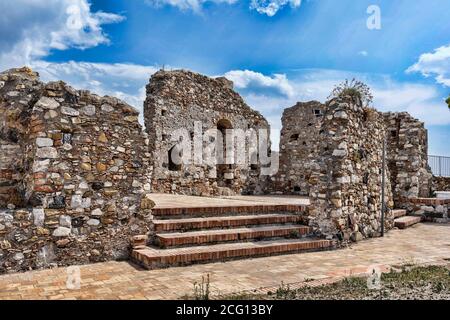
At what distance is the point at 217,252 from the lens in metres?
6.22

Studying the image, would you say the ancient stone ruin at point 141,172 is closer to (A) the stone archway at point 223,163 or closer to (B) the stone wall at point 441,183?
(A) the stone archway at point 223,163

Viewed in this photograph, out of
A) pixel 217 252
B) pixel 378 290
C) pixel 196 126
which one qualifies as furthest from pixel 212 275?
pixel 196 126

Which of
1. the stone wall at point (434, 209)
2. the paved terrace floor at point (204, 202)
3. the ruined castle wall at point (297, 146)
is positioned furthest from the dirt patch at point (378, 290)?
the ruined castle wall at point (297, 146)

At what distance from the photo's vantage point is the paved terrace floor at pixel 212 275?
14.8 feet

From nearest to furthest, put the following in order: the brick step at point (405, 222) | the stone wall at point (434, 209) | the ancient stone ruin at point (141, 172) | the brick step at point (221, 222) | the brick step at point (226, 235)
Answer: the ancient stone ruin at point (141, 172) < the brick step at point (226, 235) < the brick step at point (221, 222) < the brick step at point (405, 222) < the stone wall at point (434, 209)

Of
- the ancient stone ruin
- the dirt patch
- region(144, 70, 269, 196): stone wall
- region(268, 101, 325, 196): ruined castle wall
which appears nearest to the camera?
the dirt patch

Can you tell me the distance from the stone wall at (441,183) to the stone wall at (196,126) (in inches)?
291

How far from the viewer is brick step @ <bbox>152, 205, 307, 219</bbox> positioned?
7.27m

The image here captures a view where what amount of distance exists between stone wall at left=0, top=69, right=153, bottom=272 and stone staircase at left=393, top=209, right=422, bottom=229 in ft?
24.7

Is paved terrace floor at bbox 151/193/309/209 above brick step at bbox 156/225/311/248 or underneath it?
above

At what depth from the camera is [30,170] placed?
5734 mm

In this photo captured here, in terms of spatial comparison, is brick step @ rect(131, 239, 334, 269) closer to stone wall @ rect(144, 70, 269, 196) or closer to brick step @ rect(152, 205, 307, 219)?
brick step @ rect(152, 205, 307, 219)

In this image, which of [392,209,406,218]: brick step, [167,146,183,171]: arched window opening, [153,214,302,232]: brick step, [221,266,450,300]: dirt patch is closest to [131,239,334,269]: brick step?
[153,214,302,232]: brick step

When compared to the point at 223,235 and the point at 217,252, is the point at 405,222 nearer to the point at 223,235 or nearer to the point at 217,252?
the point at 223,235
